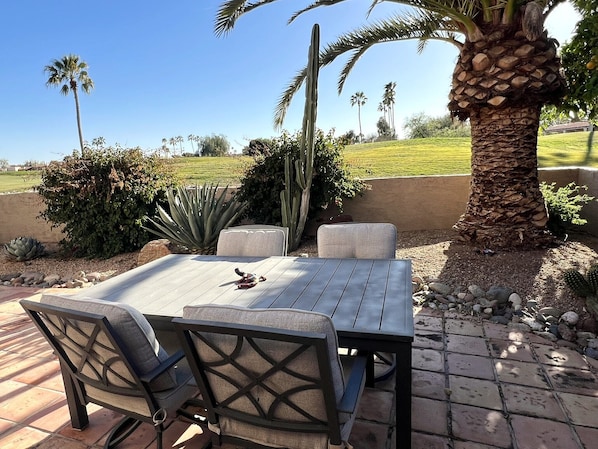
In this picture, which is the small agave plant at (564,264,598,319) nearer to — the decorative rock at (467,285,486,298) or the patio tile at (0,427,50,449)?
the decorative rock at (467,285,486,298)

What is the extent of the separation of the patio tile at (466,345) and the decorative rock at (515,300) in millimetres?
732

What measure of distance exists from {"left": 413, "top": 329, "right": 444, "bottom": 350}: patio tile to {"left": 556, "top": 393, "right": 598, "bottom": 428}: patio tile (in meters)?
0.80

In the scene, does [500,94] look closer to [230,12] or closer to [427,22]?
[427,22]

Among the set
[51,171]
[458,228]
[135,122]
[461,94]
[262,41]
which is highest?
[135,122]

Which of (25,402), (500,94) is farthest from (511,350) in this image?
(25,402)

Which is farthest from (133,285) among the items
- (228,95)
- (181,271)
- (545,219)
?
(228,95)

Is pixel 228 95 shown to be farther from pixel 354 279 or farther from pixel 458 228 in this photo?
pixel 354 279

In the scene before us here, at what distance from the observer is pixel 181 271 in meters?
2.52

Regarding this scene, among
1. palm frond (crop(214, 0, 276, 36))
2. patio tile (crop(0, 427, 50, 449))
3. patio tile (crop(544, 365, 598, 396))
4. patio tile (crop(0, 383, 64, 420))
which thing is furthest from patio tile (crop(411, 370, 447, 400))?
palm frond (crop(214, 0, 276, 36))

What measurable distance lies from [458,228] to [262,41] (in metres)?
7.22

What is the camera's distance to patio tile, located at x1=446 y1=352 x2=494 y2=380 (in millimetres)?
2285

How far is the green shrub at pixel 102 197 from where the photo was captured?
569 centimetres

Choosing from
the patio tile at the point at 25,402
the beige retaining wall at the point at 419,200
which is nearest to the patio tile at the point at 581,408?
the patio tile at the point at 25,402

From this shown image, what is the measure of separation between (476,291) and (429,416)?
1.87m
